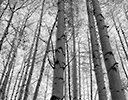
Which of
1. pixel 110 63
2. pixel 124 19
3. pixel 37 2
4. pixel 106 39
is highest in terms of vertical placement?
pixel 124 19

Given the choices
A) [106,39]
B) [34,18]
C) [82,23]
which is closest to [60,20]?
[106,39]

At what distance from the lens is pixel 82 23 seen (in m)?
5.93

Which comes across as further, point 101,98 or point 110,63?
point 101,98

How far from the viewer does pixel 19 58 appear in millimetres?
8711

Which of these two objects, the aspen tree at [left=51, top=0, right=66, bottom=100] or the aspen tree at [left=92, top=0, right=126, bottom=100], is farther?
the aspen tree at [left=92, top=0, right=126, bottom=100]

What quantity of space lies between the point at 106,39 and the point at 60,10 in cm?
84

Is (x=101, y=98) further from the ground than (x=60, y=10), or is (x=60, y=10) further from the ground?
(x=60, y=10)

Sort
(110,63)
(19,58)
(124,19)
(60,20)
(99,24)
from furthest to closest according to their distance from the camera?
(19,58) < (124,19) < (99,24) < (60,20) < (110,63)

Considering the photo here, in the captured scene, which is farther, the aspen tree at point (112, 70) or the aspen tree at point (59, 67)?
the aspen tree at point (112, 70)

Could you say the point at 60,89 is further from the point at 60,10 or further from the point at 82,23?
the point at 82,23

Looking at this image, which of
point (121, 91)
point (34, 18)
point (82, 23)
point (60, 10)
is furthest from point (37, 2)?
point (121, 91)

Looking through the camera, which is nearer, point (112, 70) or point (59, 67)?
point (59, 67)

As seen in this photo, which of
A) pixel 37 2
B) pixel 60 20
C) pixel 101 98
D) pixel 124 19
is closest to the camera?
pixel 60 20

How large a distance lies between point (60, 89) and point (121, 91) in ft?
2.27
